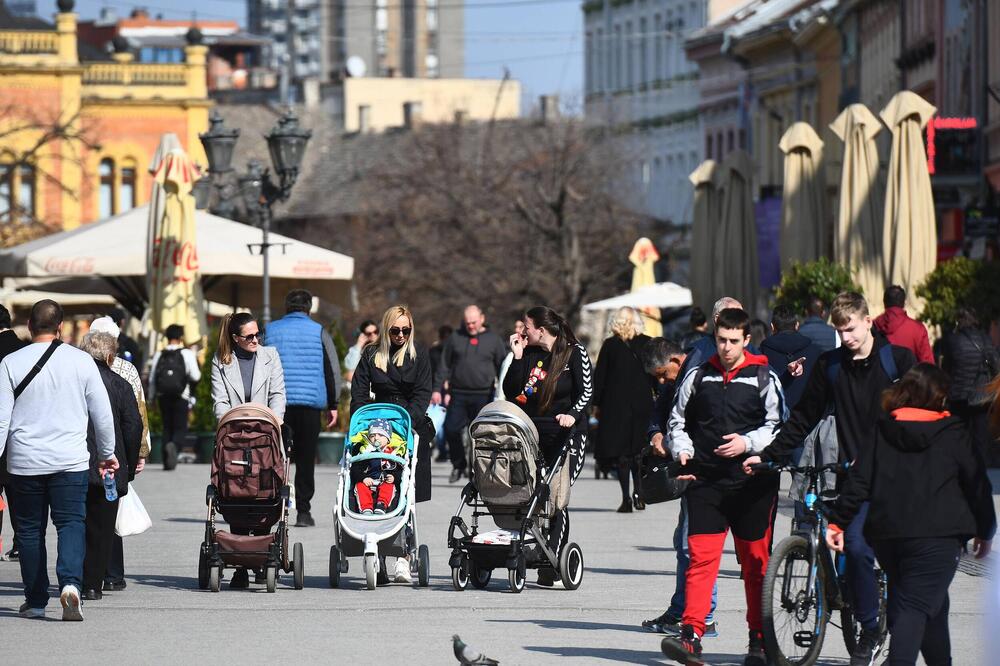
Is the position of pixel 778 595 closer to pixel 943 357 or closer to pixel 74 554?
pixel 74 554

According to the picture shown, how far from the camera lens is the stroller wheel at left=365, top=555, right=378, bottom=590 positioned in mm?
14406

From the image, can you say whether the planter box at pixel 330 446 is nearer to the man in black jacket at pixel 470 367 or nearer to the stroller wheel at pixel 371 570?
the man in black jacket at pixel 470 367

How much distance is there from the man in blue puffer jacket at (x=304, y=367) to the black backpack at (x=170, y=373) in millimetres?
9528

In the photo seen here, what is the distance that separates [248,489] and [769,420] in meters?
4.27

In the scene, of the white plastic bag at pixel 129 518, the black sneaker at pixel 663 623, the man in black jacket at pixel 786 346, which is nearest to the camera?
the black sneaker at pixel 663 623

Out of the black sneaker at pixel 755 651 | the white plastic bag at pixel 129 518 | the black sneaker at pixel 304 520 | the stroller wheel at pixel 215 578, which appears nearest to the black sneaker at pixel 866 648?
the black sneaker at pixel 755 651

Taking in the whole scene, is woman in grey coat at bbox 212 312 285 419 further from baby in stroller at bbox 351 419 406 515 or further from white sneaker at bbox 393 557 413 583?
white sneaker at bbox 393 557 413 583

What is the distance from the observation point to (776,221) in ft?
177

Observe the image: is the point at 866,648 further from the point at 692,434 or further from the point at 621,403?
the point at 621,403

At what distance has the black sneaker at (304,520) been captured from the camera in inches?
738

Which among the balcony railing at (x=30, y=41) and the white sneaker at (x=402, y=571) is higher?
the balcony railing at (x=30, y=41)

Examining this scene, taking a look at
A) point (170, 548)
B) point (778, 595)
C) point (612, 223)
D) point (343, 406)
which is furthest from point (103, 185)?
point (778, 595)

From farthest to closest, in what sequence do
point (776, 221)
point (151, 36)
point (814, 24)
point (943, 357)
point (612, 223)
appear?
point (151, 36), point (612, 223), point (814, 24), point (776, 221), point (943, 357)

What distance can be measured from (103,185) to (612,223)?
67.8ft
